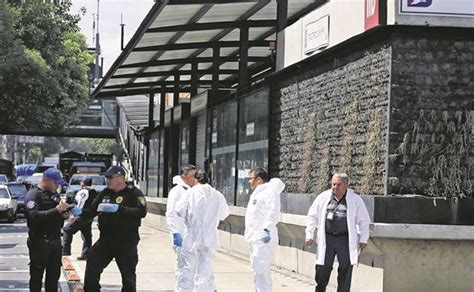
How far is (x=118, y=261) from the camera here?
31.1 feet

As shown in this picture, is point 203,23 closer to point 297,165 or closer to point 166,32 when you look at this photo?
point 166,32

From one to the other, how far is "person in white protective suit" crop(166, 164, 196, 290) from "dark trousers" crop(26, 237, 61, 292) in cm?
144

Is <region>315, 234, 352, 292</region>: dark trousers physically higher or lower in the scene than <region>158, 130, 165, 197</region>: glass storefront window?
lower

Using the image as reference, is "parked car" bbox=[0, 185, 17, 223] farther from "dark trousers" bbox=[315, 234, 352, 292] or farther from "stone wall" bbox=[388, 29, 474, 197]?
"dark trousers" bbox=[315, 234, 352, 292]

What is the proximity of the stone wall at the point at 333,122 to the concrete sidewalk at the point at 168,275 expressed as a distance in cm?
161

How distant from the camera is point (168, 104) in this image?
3409 centimetres

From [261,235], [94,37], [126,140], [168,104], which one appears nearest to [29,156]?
[94,37]

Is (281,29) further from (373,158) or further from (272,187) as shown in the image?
Answer: (272,187)

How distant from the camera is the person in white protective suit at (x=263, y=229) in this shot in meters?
10.5

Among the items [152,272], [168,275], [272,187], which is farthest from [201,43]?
[272,187]

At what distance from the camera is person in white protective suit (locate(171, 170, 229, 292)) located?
10.4 m

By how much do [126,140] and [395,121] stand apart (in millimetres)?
37116

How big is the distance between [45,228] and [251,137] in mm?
8189

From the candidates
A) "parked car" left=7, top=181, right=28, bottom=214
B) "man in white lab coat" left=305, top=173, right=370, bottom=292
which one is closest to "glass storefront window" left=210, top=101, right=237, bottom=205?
"man in white lab coat" left=305, top=173, right=370, bottom=292
